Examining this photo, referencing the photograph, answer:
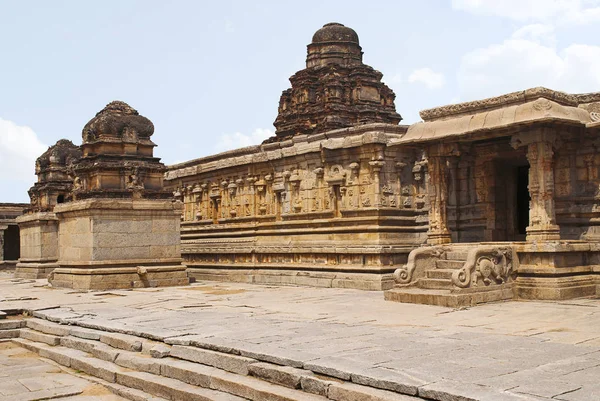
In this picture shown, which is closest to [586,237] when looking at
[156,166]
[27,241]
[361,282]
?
[361,282]

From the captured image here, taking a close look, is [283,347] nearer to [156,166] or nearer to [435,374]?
[435,374]

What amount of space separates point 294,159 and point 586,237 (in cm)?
799

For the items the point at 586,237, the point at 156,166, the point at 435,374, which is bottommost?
the point at 435,374

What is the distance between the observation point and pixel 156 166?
1869 centimetres

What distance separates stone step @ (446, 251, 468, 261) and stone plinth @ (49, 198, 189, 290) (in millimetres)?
7637

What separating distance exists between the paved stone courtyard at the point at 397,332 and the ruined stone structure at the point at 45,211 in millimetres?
9533

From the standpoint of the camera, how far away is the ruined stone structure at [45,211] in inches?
941

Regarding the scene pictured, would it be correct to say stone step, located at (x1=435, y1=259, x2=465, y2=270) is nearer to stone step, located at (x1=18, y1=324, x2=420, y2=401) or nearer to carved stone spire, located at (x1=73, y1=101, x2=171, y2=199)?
stone step, located at (x1=18, y1=324, x2=420, y2=401)

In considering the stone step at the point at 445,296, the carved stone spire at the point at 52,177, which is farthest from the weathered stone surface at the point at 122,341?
the carved stone spire at the point at 52,177

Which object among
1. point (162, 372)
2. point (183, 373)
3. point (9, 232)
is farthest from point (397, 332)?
point (9, 232)

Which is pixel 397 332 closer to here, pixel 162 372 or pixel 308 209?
pixel 162 372

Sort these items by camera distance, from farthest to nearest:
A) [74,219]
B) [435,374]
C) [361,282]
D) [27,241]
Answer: [27,241] < [74,219] < [361,282] < [435,374]

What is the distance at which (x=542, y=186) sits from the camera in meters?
12.7

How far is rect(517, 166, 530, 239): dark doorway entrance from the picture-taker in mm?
15008
